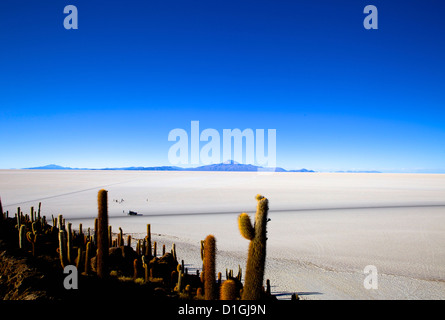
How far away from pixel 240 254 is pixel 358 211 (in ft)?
43.8

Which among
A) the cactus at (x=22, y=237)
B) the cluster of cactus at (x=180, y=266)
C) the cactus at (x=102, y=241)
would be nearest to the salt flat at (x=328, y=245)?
the cluster of cactus at (x=180, y=266)

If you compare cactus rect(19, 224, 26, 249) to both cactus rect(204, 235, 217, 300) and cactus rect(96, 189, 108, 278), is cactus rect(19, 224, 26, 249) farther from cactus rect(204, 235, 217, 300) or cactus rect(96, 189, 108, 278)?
cactus rect(204, 235, 217, 300)

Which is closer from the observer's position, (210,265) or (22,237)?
(210,265)

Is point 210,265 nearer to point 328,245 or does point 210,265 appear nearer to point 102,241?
point 102,241

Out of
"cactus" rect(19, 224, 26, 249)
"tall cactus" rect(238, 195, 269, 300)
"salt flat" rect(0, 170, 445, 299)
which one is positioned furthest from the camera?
"salt flat" rect(0, 170, 445, 299)

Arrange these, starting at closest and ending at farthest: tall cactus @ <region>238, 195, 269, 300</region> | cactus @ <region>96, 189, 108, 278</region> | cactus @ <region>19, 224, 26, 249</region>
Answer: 1. tall cactus @ <region>238, 195, 269, 300</region>
2. cactus @ <region>96, 189, 108, 278</region>
3. cactus @ <region>19, 224, 26, 249</region>

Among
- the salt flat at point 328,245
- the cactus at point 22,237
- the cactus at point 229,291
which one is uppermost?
the cactus at point 22,237

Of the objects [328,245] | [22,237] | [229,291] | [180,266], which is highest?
[22,237]

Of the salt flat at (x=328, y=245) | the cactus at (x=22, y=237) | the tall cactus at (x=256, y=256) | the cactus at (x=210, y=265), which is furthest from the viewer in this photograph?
the salt flat at (x=328, y=245)

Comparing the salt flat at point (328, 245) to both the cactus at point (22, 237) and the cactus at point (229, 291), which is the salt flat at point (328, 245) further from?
the cactus at point (22, 237)

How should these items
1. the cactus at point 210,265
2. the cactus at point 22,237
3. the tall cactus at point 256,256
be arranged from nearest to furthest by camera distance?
the tall cactus at point 256,256
the cactus at point 210,265
the cactus at point 22,237

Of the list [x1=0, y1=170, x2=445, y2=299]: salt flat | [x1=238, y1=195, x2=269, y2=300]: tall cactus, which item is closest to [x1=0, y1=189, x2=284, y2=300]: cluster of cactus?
[x1=238, y1=195, x2=269, y2=300]: tall cactus

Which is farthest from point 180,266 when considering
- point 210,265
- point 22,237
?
point 22,237

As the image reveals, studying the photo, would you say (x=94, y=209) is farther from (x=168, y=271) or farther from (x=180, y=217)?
(x=168, y=271)
